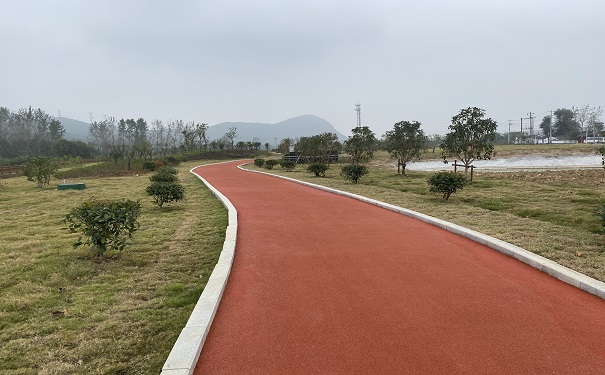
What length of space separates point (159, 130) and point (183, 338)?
3475 inches

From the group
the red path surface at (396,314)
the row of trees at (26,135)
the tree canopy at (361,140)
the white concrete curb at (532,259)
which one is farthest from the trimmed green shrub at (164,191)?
the row of trees at (26,135)

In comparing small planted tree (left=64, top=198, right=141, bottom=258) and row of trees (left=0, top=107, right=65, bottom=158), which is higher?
row of trees (left=0, top=107, right=65, bottom=158)

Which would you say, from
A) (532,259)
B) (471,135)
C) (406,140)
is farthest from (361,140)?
(532,259)

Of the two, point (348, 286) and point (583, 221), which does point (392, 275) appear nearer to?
point (348, 286)

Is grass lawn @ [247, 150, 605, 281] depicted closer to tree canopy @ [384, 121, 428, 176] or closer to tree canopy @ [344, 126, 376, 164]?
tree canopy @ [384, 121, 428, 176]

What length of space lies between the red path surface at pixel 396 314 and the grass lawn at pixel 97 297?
53cm

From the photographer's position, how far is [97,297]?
418 centimetres

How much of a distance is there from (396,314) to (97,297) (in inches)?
129

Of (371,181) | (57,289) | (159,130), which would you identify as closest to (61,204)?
(57,289)

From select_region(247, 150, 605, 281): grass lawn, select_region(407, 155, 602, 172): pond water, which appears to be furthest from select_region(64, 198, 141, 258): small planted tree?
select_region(407, 155, 602, 172): pond water

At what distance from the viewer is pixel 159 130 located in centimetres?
8425

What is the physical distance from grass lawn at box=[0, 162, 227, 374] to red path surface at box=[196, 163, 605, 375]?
0.53 meters

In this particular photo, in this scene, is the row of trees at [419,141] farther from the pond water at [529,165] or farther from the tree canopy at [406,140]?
the pond water at [529,165]

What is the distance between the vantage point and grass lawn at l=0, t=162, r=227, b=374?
2.94 meters
